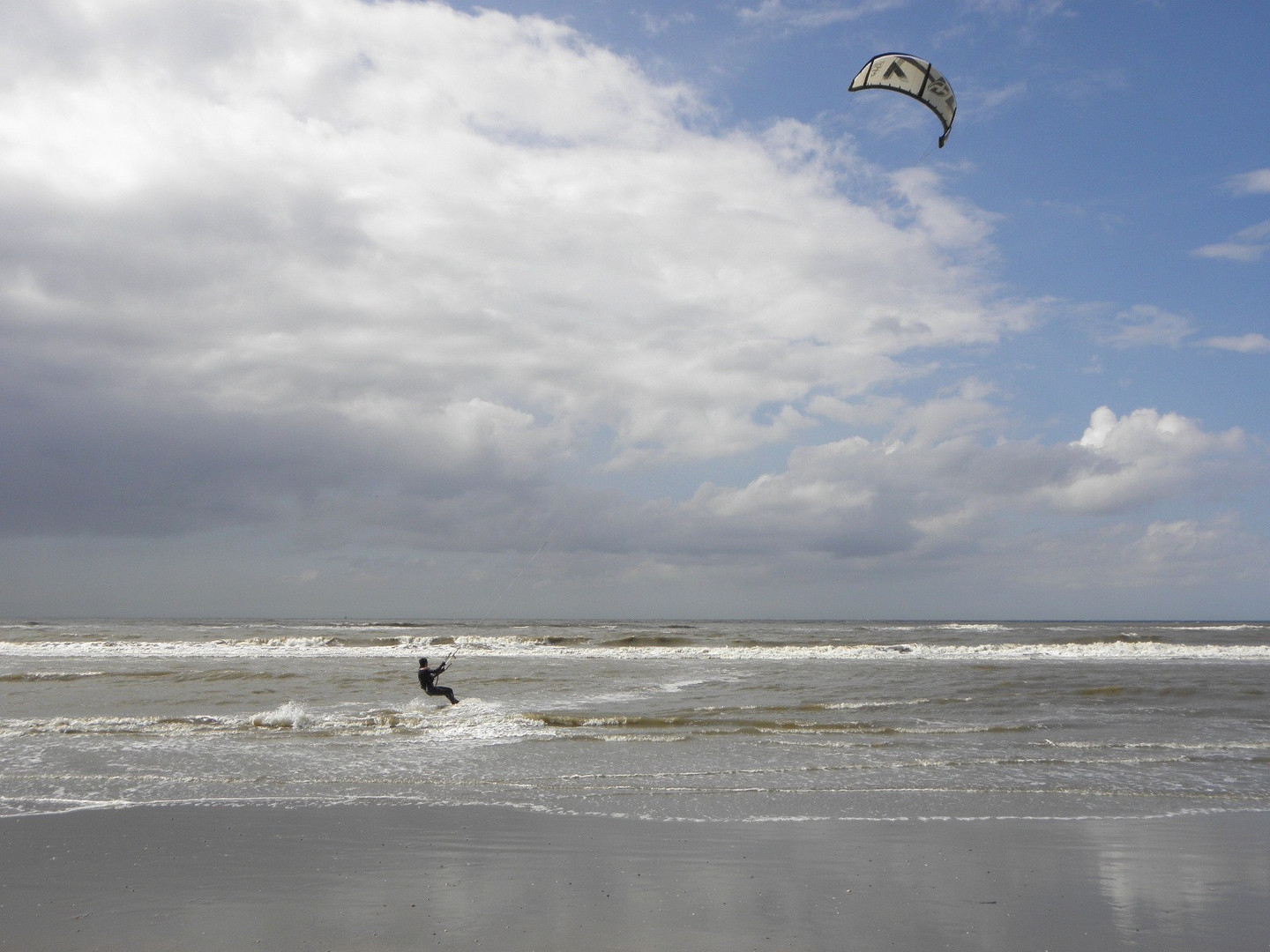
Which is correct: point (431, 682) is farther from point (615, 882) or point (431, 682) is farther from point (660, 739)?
point (615, 882)

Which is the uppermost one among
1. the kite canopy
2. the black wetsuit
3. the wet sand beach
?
the kite canopy

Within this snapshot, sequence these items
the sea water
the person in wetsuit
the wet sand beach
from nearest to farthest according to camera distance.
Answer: the wet sand beach < the sea water < the person in wetsuit

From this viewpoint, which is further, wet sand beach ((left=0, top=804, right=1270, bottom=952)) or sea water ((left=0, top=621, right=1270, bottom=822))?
sea water ((left=0, top=621, right=1270, bottom=822))

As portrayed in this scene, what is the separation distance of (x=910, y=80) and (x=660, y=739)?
32.3 feet

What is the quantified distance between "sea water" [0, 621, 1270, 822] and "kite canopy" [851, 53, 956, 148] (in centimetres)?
767

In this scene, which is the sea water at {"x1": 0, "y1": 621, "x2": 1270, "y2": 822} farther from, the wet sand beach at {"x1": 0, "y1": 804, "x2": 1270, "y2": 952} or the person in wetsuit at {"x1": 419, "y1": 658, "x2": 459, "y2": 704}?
the wet sand beach at {"x1": 0, "y1": 804, "x2": 1270, "y2": 952}

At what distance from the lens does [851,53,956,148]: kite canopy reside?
9523mm

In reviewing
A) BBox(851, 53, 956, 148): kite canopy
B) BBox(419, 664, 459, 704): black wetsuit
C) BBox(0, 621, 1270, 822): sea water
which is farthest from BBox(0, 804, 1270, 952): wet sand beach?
BBox(419, 664, 459, 704): black wetsuit

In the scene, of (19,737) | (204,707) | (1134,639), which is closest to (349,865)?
(19,737)

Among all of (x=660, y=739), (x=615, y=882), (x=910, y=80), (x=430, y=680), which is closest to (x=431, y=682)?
(x=430, y=680)

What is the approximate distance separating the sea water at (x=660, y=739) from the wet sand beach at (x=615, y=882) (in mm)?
795

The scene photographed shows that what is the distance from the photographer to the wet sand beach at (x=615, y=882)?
5.49 metres

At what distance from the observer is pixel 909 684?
66.6 feet

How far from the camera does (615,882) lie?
6.50 meters
